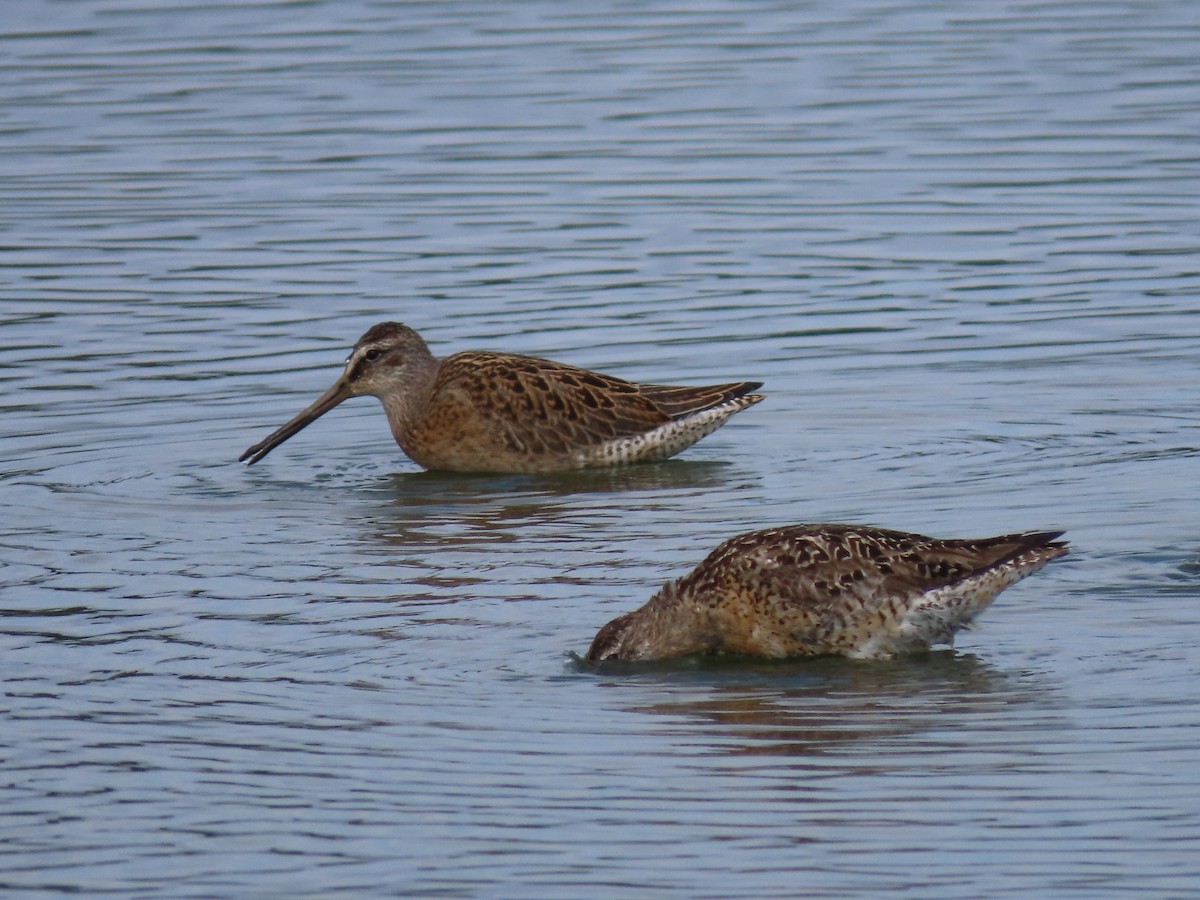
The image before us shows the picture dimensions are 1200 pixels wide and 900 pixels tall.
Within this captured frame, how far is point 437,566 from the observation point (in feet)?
35.5

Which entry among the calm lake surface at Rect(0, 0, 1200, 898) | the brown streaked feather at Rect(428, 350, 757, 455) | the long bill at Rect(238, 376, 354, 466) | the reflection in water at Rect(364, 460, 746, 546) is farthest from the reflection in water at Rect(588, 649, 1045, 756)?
the long bill at Rect(238, 376, 354, 466)

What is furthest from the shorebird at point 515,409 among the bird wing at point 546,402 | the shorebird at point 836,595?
the shorebird at point 836,595

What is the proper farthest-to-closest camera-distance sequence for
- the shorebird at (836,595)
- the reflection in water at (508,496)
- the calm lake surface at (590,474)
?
1. the reflection in water at (508,496)
2. the shorebird at (836,595)
3. the calm lake surface at (590,474)

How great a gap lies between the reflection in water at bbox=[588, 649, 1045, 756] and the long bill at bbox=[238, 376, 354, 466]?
4.20 metres

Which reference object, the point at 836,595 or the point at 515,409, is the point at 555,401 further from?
the point at 836,595

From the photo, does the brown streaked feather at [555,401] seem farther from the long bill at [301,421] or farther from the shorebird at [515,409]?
the long bill at [301,421]

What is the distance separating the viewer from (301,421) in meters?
13.5

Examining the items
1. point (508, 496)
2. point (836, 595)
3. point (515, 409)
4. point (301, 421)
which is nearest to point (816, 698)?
point (836, 595)

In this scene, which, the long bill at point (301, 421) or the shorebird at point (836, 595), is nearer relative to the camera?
the shorebird at point (836, 595)

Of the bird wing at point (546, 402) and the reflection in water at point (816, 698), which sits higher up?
the bird wing at point (546, 402)

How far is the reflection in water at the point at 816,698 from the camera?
8.23 metres

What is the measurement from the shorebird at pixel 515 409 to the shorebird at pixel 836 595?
3.88m

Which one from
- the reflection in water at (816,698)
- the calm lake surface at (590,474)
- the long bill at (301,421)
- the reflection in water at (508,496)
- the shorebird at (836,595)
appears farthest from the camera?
the long bill at (301,421)

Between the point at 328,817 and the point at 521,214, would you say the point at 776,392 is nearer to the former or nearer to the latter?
the point at 521,214
